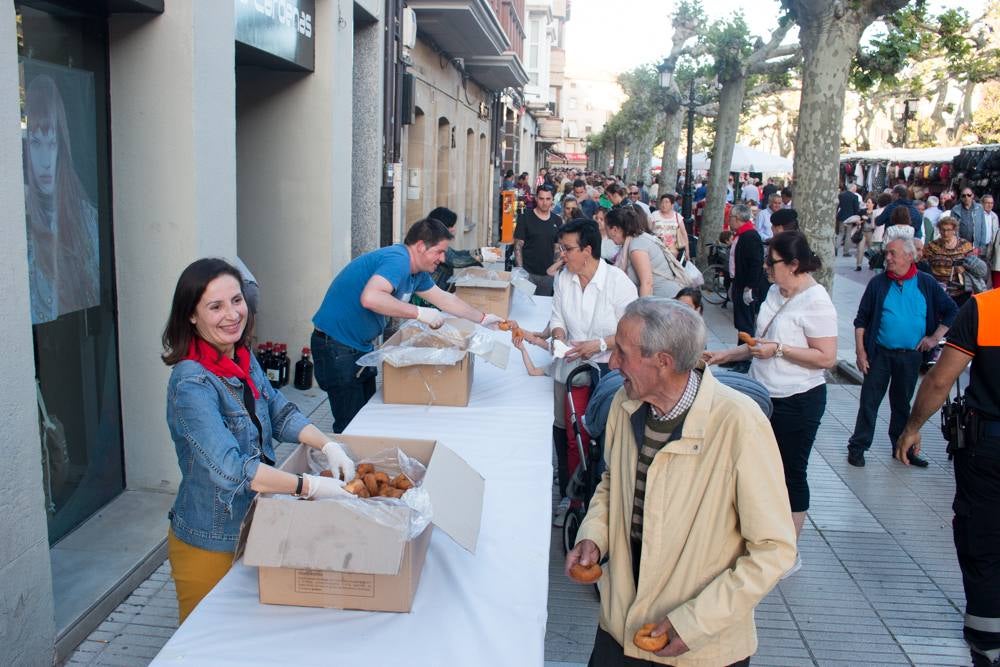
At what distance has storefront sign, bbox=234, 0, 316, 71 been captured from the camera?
6289mm

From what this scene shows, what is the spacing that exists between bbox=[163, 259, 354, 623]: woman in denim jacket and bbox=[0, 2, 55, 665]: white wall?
2.79ft

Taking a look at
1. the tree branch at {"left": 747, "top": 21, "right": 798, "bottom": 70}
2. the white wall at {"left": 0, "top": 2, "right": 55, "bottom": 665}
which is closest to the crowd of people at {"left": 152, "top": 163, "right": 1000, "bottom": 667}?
the white wall at {"left": 0, "top": 2, "right": 55, "bottom": 665}

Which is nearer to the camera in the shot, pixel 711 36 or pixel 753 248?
pixel 753 248

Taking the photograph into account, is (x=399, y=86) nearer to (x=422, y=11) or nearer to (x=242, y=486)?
(x=422, y=11)

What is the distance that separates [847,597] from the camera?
4914 mm

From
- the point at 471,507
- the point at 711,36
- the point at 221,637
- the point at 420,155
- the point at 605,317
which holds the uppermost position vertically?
the point at 711,36

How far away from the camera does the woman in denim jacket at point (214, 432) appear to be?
269cm

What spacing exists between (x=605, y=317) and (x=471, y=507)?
256 cm

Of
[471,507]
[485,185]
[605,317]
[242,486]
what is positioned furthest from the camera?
[485,185]

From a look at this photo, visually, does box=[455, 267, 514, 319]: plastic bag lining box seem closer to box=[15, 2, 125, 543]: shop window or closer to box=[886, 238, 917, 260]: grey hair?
box=[15, 2, 125, 543]: shop window

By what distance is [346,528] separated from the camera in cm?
245

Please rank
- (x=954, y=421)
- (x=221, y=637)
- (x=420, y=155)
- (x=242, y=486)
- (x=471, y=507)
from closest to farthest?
(x=221, y=637) < (x=242, y=486) < (x=471, y=507) < (x=954, y=421) < (x=420, y=155)

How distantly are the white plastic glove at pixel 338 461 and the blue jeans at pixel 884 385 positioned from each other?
17.6ft

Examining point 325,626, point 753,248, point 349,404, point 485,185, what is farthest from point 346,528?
point 485,185
